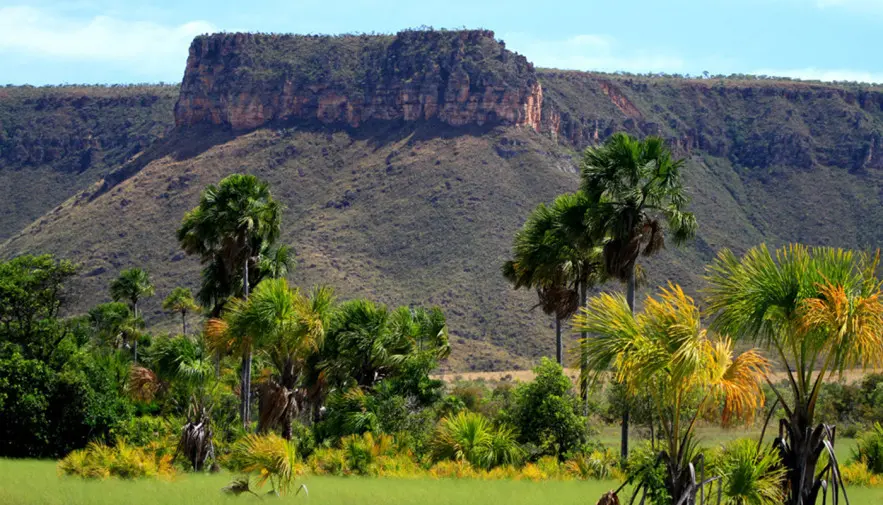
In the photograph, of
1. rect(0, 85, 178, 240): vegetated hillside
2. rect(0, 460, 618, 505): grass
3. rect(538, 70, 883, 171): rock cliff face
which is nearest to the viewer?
rect(0, 460, 618, 505): grass

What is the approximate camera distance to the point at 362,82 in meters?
139

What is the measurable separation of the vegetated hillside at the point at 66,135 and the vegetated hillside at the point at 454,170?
74.2ft

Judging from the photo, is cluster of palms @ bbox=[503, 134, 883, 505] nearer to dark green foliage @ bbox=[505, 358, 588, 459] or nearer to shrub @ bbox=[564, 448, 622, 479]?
shrub @ bbox=[564, 448, 622, 479]

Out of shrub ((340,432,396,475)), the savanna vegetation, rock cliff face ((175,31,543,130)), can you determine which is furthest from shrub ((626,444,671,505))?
rock cliff face ((175,31,543,130))

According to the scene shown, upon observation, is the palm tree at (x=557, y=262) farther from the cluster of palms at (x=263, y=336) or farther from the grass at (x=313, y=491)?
the grass at (x=313, y=491)

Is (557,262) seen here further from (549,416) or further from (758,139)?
(758,139)

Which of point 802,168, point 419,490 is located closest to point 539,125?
point 802,168

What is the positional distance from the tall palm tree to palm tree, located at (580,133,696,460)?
371 inches

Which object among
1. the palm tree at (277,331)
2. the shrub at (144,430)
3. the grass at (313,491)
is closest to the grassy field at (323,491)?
the grass at (313,491)

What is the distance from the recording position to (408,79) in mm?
135000

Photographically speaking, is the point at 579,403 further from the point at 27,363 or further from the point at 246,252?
the point at 27,363

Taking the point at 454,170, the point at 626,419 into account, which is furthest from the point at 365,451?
the point at 454,170

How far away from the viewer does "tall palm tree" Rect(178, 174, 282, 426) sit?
2973cm

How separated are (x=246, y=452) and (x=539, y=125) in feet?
381
